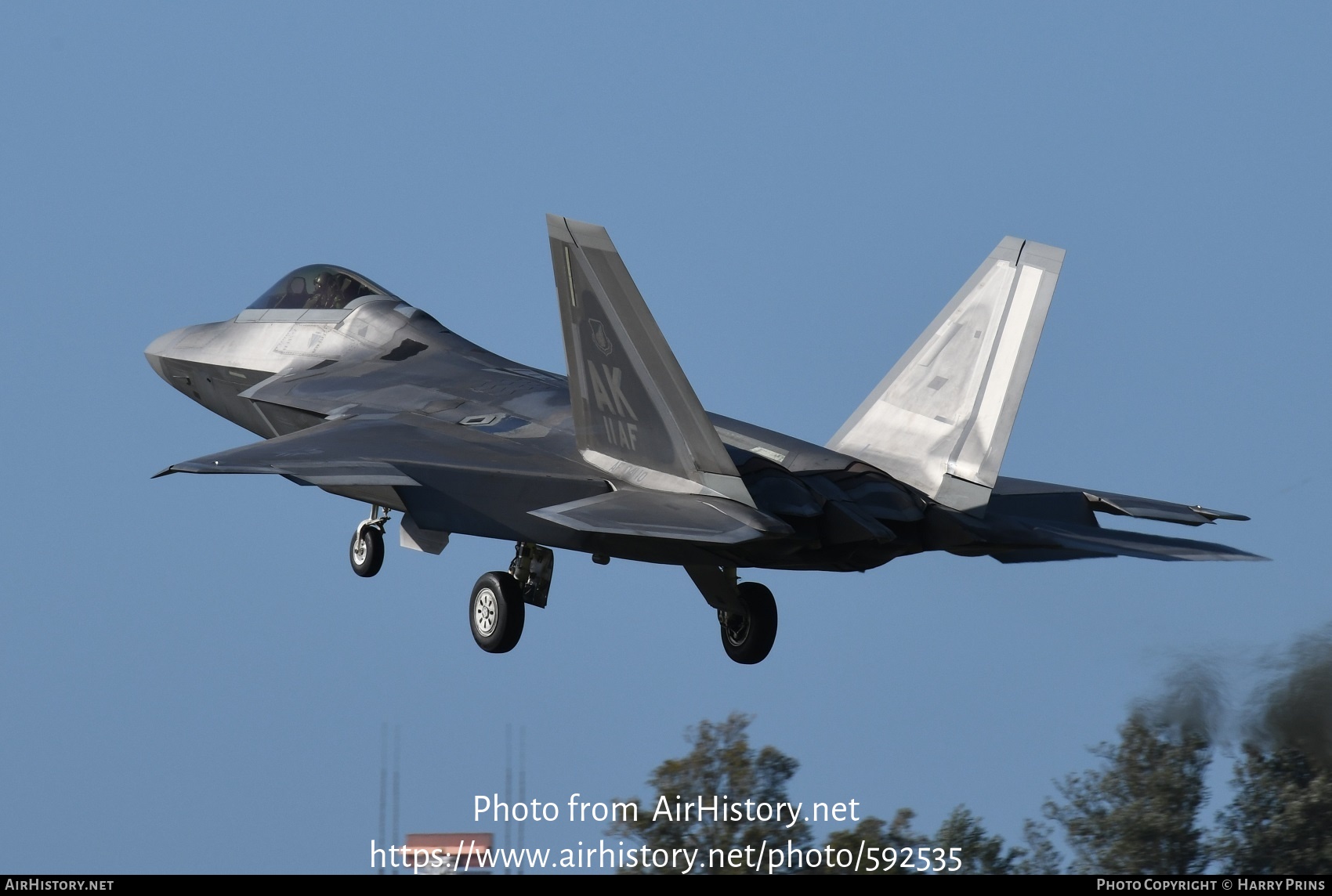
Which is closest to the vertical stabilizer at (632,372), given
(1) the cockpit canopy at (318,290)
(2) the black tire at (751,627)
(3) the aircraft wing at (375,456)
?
(3) the aircraft wing at (375,456)

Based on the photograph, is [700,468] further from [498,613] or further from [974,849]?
[974,849]

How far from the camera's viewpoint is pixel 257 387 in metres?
21.8

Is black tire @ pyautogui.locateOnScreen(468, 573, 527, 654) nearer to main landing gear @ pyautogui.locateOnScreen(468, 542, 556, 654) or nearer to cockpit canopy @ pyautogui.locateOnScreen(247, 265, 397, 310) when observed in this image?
main landing gear @ pyautogui.locateOnScreen(468, 542, 556, 654)

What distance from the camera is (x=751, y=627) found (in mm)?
19031

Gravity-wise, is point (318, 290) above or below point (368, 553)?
above

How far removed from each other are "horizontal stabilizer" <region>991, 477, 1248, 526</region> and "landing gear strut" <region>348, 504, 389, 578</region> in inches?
284

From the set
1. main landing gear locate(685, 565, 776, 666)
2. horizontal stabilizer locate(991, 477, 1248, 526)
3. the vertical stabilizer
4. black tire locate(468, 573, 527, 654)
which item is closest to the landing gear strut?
black tire locate(468, 573, 527, 654)

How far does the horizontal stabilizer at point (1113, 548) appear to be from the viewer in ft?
51.2

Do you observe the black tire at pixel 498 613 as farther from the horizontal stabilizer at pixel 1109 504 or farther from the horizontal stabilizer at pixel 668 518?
the horizontal stabilizer at pixel 1109 504

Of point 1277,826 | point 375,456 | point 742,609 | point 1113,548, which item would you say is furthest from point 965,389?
point 1277,826

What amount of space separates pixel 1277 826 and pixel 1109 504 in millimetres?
18585

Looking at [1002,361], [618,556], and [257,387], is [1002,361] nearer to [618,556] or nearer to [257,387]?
[618,556]
